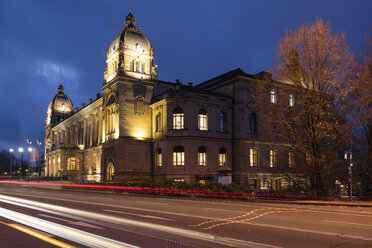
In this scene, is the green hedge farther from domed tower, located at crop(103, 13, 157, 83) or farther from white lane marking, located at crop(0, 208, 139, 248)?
domed tower, located at crop(103, 13, 157, 83)

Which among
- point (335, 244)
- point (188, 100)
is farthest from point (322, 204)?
point (188, 100)

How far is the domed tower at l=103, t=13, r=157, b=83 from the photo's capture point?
2167 inches

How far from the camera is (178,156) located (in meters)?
48.8

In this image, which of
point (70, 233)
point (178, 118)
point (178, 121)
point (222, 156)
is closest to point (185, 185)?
point (178, 121)

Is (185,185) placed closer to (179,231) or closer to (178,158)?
(178,158)

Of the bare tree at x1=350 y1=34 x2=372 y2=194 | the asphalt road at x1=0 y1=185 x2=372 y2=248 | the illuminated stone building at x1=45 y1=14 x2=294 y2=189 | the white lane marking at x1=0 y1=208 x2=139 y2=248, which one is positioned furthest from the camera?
the illuminated stone building at x1=45 y1=14 x2=294 y2=189

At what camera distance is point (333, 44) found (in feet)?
80.2

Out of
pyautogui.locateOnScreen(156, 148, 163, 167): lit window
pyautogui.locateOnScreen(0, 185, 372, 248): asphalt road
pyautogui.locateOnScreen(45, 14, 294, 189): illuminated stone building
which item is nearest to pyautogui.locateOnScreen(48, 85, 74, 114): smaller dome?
pyautogui.locateOnScreen(45, 14, 294, 189): illuminated stone building

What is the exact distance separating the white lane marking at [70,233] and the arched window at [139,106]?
39686mm

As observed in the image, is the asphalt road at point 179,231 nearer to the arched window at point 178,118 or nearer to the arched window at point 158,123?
the arched window at point 178,118

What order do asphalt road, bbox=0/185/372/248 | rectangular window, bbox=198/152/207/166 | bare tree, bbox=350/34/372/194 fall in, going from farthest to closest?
rectangular window, bbox=198/152/207/166 → bare tree, bbox=350/34/372/194 → asphalt road, bbox=0/185/372/248

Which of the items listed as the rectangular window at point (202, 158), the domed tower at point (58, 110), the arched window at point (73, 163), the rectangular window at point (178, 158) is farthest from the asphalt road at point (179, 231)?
the domed tower at point (58, 110)

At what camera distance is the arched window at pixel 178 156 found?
1908 inches

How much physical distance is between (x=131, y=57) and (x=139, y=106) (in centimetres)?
835
